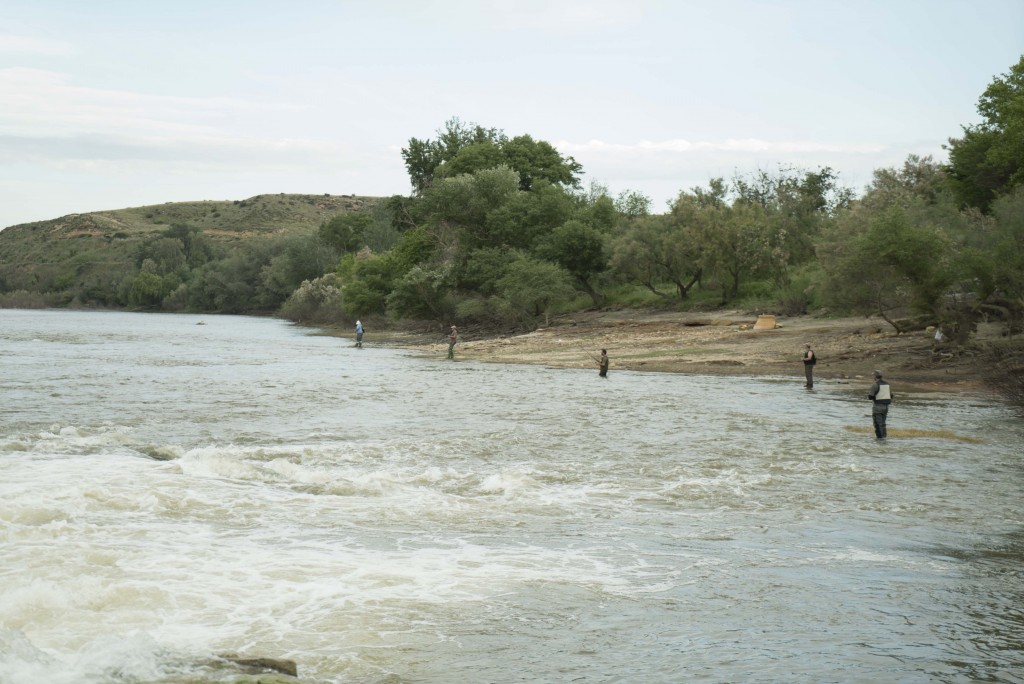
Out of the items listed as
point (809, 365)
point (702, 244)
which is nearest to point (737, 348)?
point (809, 365)

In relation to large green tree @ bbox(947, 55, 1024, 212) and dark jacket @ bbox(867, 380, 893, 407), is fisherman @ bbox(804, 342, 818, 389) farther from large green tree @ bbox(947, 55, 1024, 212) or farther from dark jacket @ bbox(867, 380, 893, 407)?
large green tree @ bbox(947, 55, 1024, 212)

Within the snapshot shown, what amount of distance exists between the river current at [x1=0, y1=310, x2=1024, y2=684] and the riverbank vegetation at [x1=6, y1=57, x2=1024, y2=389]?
9703 millimetres

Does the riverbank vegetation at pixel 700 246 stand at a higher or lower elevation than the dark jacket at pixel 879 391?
higher

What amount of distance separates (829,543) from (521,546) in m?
A: 4.47

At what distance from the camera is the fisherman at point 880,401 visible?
2289 centimetres

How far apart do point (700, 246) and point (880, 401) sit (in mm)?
37000

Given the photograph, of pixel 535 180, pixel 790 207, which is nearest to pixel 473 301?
pixel 535 180

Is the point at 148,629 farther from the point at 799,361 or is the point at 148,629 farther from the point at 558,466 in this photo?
the point at 799,361

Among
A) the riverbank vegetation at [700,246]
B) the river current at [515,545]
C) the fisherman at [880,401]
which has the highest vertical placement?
the riverbank vegetation at [700,246]

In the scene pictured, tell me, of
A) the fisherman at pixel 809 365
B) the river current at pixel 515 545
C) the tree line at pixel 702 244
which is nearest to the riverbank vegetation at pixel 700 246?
the tree line at pixel 702 244

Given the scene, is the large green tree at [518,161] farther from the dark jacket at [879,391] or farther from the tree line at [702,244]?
the dark jacket at [879,391]

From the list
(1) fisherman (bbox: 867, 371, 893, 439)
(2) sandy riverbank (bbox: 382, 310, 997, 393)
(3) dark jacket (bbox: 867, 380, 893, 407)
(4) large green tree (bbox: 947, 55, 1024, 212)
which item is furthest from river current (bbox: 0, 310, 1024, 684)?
(4) large green tree (bbox: 947, 55, 1024, 212)

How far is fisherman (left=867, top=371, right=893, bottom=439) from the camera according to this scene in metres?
22.9

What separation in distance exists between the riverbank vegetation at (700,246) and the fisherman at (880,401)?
44.4 feet
